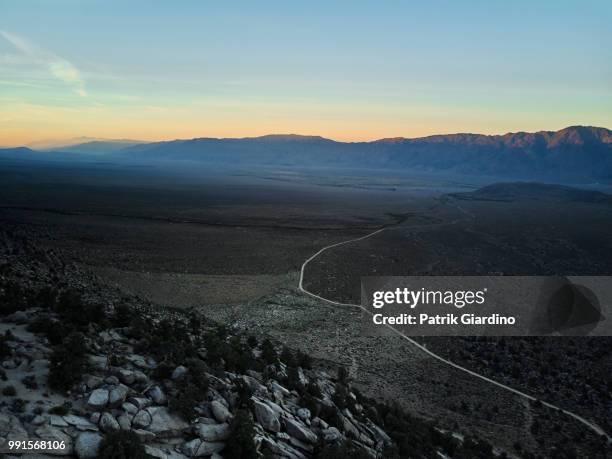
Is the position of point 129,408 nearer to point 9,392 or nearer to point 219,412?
point 219,412

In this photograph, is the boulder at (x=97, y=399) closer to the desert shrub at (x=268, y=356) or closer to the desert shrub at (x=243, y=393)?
the desert shrub at (x=243, y=393)

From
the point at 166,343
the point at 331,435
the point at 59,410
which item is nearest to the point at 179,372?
the point at 166,343

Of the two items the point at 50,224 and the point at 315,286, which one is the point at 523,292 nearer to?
the point at 315,286

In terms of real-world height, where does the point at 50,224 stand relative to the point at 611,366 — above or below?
above

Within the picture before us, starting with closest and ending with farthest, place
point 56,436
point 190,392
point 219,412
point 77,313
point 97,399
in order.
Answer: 1. point 56,436
2. point 97,399
3. point 219,412
4. point 190,392
5. point 77,313

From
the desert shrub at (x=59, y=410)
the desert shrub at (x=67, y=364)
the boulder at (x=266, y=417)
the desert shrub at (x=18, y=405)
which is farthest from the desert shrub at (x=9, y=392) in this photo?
the boulder at (x=266, y=417)

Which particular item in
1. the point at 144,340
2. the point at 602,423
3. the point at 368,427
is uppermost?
the point at 144,340

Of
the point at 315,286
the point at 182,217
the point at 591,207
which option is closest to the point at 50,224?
the point at 182,217
